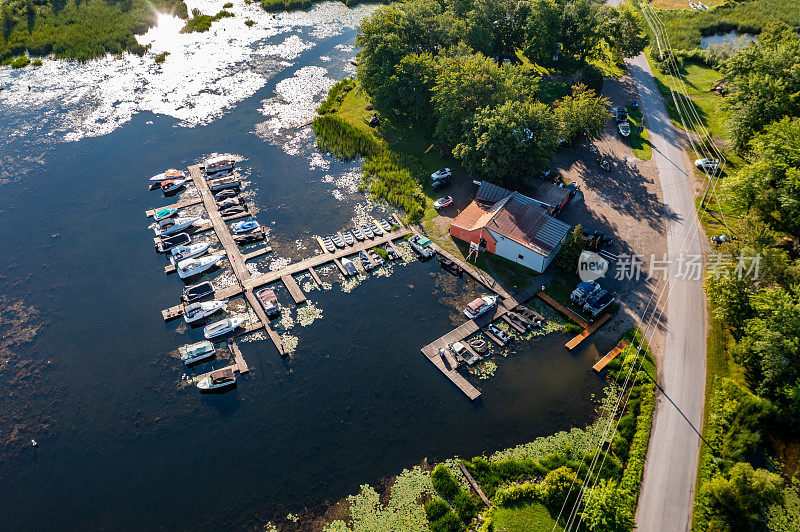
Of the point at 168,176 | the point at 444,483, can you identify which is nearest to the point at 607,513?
the point at 444,483

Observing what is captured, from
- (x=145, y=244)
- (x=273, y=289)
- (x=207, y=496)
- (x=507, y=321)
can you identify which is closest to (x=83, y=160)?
(x=145, y=244)

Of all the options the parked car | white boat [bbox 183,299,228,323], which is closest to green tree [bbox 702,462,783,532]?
the parked car

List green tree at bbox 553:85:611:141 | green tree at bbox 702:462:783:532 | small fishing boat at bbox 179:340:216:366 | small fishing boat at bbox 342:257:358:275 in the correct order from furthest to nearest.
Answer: green tree at bbox 553:85:611:141, small fishing boat at bbox 342:257:358:275, small fishing boat at bbox 179:340:216:366, green tree at bbox 702:462:783:532

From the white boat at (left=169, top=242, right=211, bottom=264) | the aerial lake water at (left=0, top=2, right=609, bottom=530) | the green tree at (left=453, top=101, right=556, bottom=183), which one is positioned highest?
the green tree at (left=453, top=101, right=556, bottom=183)

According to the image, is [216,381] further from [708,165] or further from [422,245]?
[708,165]

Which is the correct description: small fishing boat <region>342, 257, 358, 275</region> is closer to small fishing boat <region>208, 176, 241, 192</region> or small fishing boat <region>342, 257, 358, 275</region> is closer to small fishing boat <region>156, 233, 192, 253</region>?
small fishing boat <region>156, 233, 192, 253</region>

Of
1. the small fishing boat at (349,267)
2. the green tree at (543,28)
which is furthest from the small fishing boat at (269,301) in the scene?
the green tree at (543,28)
